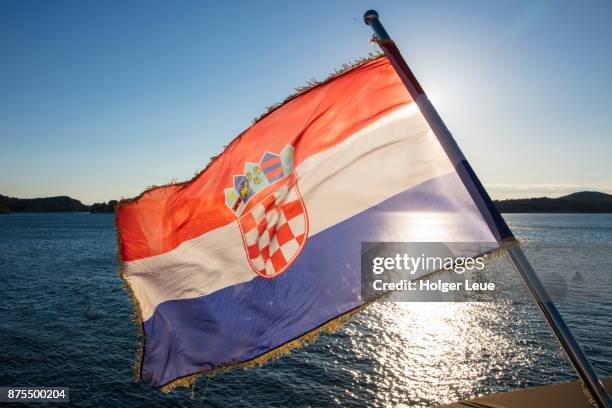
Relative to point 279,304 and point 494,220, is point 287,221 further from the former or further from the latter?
point 494,220

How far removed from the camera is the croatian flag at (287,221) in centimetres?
423

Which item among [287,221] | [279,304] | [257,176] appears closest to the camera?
[279,304]

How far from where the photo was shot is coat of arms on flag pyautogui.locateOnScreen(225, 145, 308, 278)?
4590 millimetres

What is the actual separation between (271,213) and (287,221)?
0.69 feet

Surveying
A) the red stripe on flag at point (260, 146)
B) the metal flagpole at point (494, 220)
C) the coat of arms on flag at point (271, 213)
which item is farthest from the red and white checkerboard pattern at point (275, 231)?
the metal flagpole at point (494, 220)

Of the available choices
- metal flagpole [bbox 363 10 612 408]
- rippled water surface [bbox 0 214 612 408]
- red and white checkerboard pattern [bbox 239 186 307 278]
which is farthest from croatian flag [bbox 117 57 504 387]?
rippled water surface [bbox 0 214 612 408]

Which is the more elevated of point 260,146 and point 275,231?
point 260,146

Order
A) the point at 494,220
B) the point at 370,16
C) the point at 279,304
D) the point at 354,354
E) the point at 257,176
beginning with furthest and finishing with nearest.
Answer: the point at 354,354 → the point at 257,176 → the point at 279,304 → the point at 370,16 → the point at 494,220

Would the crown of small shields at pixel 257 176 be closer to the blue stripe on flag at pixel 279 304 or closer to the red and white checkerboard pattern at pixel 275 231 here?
the red and white checkerboard pattern at pixel 275 231

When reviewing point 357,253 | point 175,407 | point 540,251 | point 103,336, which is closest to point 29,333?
point 103,336

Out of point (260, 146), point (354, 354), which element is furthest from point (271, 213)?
point (354, 354)

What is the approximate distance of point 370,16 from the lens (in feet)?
11.0

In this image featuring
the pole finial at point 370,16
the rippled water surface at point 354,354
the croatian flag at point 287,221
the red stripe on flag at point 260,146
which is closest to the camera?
the pole finial at point 370,16

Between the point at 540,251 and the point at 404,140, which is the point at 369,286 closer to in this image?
the point at 404,140
